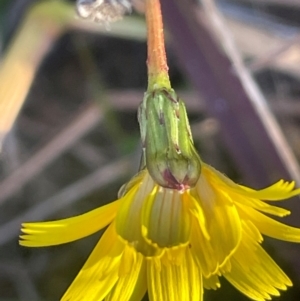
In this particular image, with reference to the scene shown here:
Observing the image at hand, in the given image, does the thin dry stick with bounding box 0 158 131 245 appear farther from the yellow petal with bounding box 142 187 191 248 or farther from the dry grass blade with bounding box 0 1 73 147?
the yellow petal with bounding box 142 187 191 248

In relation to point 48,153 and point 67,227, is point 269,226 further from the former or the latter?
point 48,153

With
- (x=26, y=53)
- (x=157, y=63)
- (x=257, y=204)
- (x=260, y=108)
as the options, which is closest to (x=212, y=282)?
(x=257, y=204)

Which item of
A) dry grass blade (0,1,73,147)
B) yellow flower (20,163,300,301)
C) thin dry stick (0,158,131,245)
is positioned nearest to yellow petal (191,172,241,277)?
yellow flower (20,163,300,301)

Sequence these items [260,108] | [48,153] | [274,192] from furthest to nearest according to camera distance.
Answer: [48,153] → [260,108] → [274,192]

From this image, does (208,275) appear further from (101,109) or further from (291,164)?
(101,109)

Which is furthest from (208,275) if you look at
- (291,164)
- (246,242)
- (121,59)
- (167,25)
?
(121,59)

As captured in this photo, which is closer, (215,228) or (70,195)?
(215,228)

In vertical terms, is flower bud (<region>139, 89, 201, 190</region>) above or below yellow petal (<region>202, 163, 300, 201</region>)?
above

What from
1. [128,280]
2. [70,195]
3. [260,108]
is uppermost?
[128,280]
